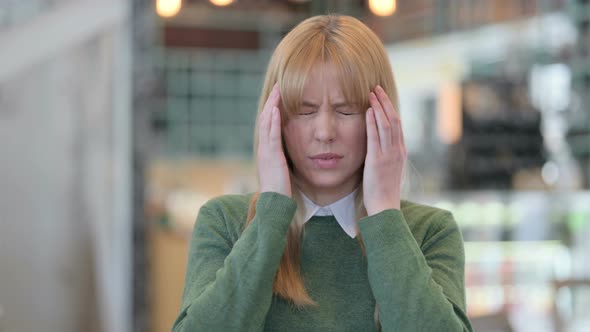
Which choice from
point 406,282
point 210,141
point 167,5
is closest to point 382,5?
point 167,5

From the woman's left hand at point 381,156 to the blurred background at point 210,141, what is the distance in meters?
0.19

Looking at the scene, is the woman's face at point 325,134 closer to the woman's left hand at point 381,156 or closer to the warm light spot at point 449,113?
the woman's left hand at point 381,156

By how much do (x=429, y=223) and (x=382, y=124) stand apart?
18 cm

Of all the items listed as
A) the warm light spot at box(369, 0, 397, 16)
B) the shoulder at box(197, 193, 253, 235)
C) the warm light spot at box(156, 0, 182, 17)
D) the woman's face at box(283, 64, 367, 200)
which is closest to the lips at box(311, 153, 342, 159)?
the woman's face at box(283, 64, 367, 200)

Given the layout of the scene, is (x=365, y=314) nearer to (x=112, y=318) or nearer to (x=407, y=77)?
(x=112, y=318)

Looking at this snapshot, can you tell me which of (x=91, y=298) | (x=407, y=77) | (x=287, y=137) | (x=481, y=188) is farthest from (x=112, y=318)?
(x=407, y=77)

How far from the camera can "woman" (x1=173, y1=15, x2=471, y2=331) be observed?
108 centimetres

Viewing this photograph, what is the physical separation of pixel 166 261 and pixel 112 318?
46 centimetres

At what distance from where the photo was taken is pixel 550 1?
7.71 m

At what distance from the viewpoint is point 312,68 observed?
3.72 ft

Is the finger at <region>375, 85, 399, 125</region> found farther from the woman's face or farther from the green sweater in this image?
the green sweater

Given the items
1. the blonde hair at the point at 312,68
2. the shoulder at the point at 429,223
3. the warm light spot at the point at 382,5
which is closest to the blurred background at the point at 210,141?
the warm light spot at the point at 382,5

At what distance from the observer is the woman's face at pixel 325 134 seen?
3.72ft

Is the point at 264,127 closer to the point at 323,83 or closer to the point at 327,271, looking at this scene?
the point at 323,83
